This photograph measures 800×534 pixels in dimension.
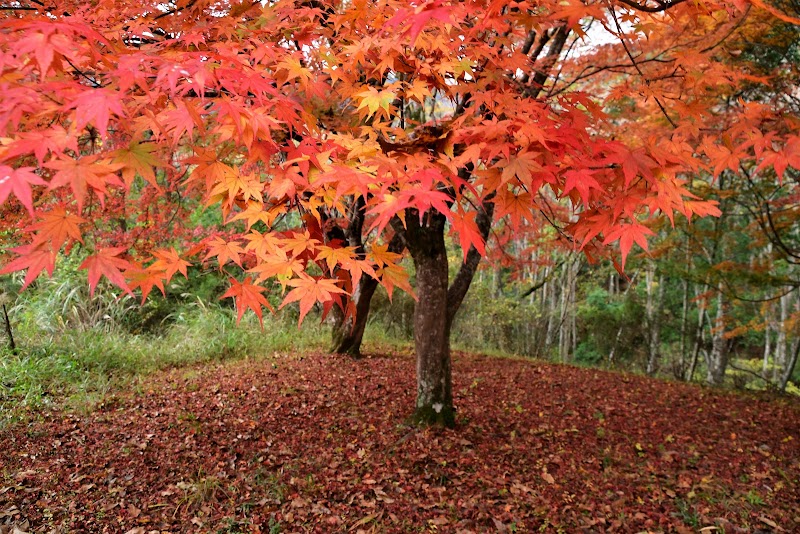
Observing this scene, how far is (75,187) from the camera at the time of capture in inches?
52.0

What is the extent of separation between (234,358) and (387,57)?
5.54m

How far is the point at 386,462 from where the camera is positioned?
379 cm

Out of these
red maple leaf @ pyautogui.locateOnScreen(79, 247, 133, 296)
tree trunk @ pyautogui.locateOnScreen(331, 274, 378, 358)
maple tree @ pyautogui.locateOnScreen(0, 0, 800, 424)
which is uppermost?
maple tree @ pyautogui.locateOnScreen(0, 0, 800, 424)

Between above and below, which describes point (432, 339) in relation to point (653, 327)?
below

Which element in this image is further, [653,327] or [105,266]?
[653,327]

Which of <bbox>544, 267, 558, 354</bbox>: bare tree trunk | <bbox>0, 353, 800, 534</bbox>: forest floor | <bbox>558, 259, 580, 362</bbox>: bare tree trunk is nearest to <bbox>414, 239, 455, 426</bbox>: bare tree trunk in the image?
<bbox>0, 353, 800, 534</bbox>: forest floor

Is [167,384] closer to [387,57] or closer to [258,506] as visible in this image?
[258,506]

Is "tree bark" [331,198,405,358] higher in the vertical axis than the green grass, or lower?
higher

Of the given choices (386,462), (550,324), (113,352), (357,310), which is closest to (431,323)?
(386,462)

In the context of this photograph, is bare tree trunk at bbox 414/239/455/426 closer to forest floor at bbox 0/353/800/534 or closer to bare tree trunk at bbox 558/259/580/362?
forest floor at bbox 0/353/800/534

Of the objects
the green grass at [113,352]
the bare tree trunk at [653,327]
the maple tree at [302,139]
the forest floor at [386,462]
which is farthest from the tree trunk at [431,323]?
the bare tree trunk at [653,327]

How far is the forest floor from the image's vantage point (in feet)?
10.3

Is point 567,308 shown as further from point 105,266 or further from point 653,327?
point 105,266

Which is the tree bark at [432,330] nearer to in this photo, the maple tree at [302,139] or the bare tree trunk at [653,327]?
the maple tree at [302,139]
